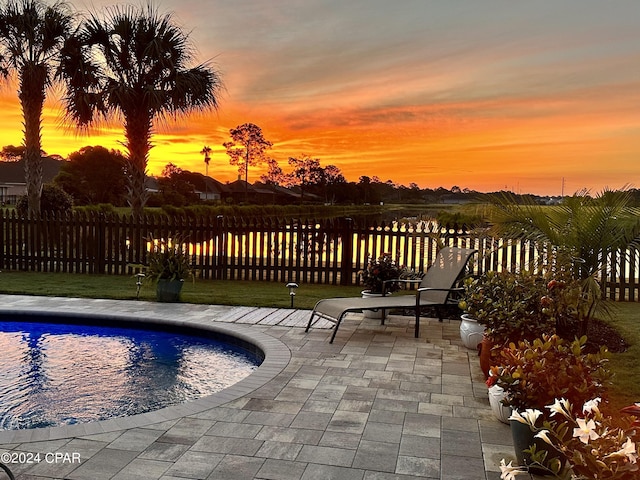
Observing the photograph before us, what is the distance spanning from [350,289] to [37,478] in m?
7.67

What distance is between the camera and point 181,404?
12.6 ft

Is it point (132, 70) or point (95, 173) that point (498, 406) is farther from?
point (95, 173)

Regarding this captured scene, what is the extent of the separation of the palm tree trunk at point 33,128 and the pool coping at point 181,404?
23.2ft

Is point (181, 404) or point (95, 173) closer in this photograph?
point (181, 404)

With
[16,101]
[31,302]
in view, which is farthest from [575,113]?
[16,101]

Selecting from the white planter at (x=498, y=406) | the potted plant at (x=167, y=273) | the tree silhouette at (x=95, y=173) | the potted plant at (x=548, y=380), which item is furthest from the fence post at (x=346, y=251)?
the tree silhouette at (x=95, y=173)

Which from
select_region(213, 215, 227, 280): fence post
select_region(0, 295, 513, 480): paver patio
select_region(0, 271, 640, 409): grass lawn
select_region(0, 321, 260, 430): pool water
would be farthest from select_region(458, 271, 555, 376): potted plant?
select_region(213, 215, 227, 280): fence post

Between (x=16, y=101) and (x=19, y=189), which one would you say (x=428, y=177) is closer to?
(x=16, y=101)

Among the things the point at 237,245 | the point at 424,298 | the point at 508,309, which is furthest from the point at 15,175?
the point at 508,309

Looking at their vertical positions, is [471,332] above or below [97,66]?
below

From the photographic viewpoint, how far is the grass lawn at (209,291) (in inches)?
312

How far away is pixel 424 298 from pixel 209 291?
4.08 m

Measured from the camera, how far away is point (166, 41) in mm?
13250
